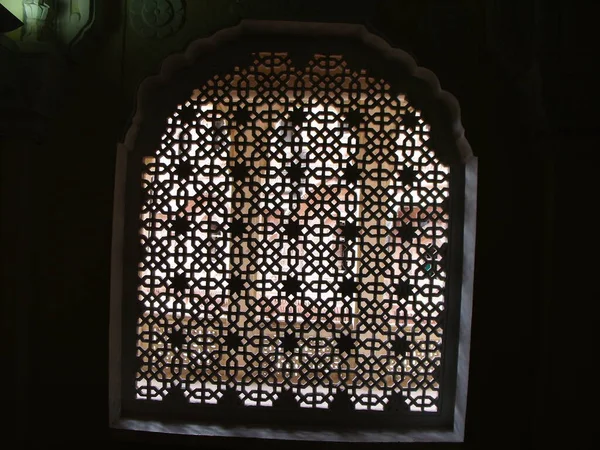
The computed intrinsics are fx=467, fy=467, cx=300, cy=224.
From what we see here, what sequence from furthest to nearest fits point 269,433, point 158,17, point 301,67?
point 301,67 → point 269,433 → point 158,17

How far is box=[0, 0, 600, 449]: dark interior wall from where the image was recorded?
2.47m

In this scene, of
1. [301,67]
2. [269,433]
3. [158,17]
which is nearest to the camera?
[158,17]

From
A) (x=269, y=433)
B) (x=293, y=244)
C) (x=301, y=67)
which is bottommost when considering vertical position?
(x=269, y=433)

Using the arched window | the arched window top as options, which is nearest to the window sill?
the arched window

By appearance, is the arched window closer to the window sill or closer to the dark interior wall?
the window sill

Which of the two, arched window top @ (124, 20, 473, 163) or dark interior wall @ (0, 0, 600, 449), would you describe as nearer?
dark interior wall @ (0, 0, 600, 449)
